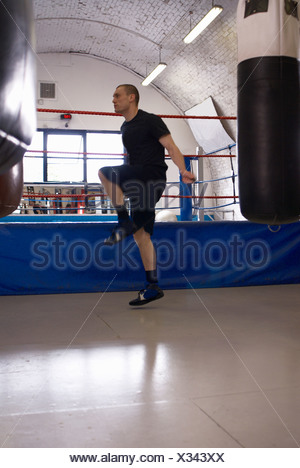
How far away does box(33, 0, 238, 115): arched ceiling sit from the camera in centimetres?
759

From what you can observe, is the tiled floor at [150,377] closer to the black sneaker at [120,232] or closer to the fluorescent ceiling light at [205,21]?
the black sneaker at [120,232]

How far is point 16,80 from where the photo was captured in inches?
28.7

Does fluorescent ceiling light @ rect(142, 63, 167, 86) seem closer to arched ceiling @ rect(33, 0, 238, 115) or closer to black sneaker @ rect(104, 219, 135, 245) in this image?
arched ceiling @ rect(33, 0, 238, 115)

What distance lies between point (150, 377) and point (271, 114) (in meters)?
1.13

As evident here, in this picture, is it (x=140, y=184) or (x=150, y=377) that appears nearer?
(x=150, y=377)

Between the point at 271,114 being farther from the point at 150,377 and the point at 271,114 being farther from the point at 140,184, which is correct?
the point at 150,377

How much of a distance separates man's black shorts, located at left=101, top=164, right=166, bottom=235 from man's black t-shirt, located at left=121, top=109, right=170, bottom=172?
0.05 metres

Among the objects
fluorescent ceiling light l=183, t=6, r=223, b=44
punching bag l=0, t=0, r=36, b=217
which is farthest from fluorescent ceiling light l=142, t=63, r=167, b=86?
punching bag l=0, t=0, r=36, b=217

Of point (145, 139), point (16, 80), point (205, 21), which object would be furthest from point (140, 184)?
point (205, 21)

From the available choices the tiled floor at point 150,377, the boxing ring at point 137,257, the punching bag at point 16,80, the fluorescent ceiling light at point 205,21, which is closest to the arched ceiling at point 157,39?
the fluorescent ceiling light at point 205,21

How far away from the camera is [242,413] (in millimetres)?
1030
